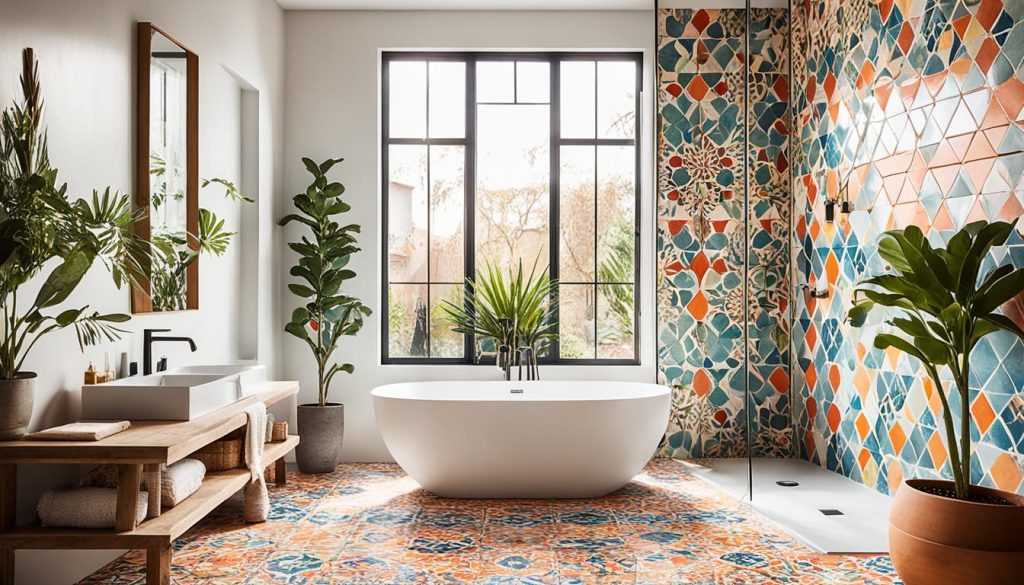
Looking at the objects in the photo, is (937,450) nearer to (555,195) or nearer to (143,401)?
(555,195)

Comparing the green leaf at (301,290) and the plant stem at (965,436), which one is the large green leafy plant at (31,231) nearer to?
the green leaf at (301,290)

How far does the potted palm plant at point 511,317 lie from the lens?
5078 millimetres

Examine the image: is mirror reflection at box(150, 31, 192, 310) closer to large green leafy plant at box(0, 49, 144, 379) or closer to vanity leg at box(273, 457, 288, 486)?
large green leafy plant at box(0, 49, 144, 379)

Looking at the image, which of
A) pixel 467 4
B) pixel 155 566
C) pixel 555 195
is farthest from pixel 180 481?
pixel 467 4

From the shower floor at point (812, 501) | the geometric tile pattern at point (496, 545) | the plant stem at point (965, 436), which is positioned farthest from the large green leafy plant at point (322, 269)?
the plant stem at point (965, 436)

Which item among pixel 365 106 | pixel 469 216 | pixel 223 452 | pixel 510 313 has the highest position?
pixel 365 106

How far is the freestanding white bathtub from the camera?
13.2 feet

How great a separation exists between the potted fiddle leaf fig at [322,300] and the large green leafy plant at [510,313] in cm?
72

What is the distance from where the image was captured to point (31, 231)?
2326mm

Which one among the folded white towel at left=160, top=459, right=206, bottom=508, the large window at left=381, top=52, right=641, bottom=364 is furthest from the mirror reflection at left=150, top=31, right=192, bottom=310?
the large window at left=381, top=52, right=641, bottom=364

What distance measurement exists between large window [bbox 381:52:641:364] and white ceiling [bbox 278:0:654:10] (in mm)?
329

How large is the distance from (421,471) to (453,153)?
2.35 metres

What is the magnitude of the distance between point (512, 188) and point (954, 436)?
3318mm

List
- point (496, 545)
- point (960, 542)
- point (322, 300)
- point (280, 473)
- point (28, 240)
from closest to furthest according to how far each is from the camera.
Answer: point (28, 240), point (960, 542), point (496, 545), point (280, 473), point (322, 300)
